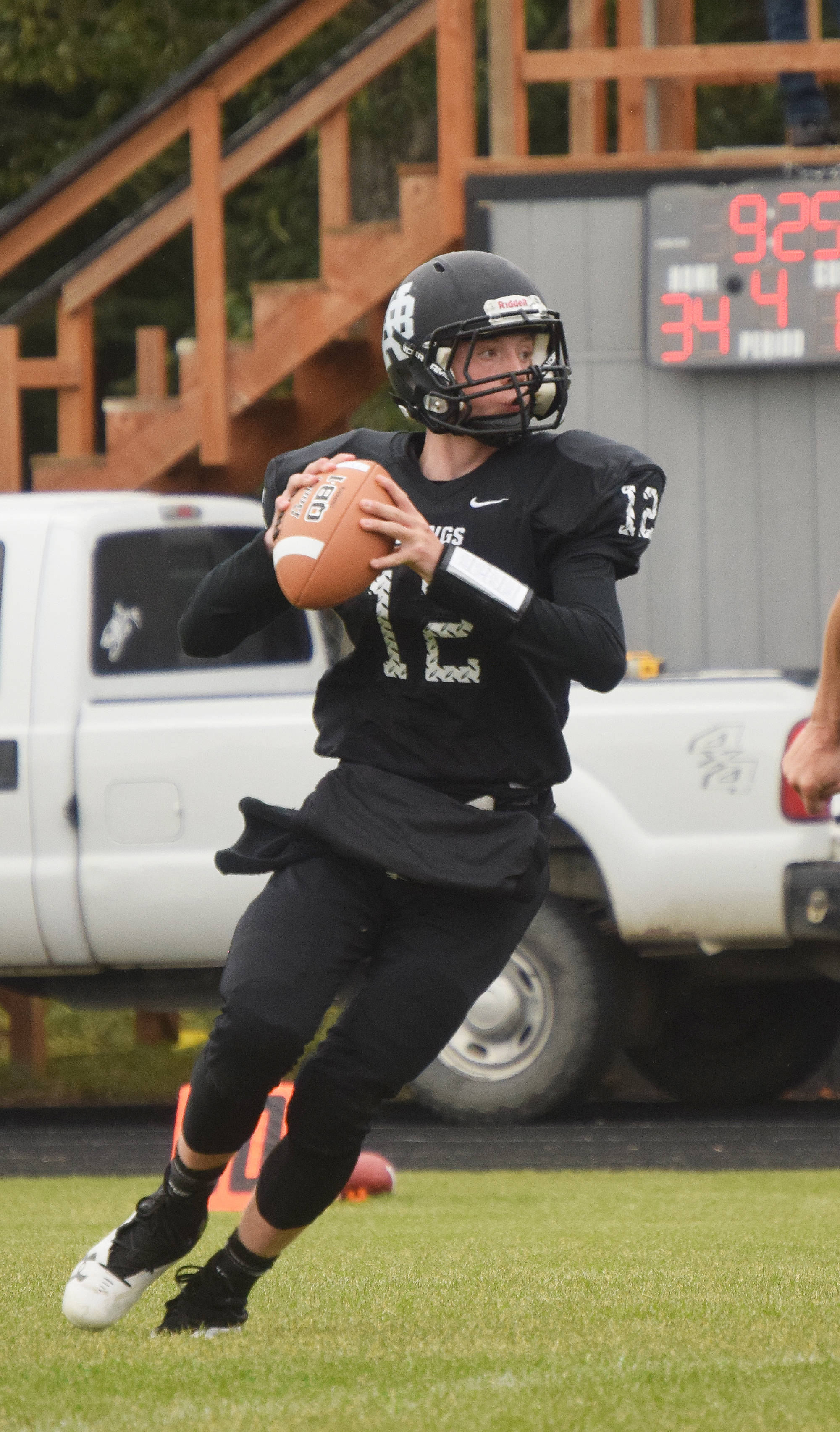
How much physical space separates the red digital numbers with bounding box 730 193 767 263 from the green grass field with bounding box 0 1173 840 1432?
5.22m

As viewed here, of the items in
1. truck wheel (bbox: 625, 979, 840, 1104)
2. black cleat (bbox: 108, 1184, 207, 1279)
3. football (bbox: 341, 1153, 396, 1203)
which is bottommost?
truck wheel (bbox: 625, 979, 840, 1104)

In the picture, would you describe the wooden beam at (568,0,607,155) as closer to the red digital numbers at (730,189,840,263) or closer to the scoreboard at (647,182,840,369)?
the scoreboard at (647,182,840,369)

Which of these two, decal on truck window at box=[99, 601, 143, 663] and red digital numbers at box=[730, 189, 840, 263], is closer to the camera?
decal on truck window at box=[99, 601, 143, 663]

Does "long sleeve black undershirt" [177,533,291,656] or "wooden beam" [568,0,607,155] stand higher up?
"wooden beam" [568,0,607,155]

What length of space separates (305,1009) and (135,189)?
535 inches

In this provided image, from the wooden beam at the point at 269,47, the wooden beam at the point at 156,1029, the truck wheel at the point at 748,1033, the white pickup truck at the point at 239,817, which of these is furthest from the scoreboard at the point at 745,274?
the wooden beam at the point at 156,1029

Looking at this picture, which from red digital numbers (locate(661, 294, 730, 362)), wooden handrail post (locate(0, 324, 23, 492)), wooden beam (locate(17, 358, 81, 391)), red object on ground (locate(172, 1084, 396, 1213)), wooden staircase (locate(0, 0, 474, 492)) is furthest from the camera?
wooden beam (locate(17, 358, 81, 391))

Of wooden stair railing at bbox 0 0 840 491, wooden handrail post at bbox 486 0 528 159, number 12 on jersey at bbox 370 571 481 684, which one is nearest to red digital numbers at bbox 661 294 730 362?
wooden stair railing at bbox 0 0 840 491

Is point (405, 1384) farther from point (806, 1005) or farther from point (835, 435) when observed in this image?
point (835, 435)

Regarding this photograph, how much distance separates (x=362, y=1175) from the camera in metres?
7.28

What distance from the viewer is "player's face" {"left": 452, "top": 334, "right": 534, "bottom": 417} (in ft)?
13.9

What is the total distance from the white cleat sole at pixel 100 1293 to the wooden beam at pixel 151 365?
854 centimetres

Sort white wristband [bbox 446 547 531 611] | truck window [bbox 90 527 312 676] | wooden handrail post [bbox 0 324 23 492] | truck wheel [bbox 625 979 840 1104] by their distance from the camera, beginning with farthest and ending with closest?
wooden handrail post [bbox 0 324 23 492]
truck wheel [bbox 625 979 840 1104]
truck window [bbox 90 527 312 676]
white wristband [bbox 446 547 531 611]

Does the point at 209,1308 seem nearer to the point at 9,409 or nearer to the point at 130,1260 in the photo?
the point at 130,1260
